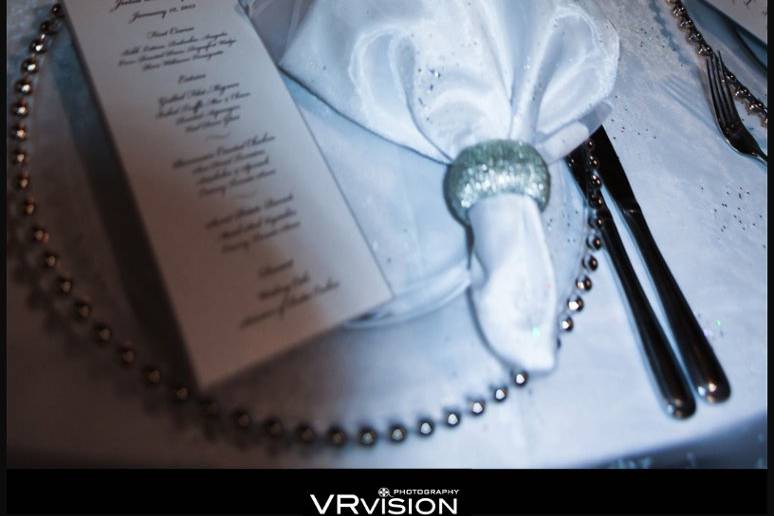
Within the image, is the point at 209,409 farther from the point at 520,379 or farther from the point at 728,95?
the point at 728,95

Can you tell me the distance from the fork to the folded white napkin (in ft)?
0.52

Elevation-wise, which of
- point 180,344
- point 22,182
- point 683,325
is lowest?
point 683,325

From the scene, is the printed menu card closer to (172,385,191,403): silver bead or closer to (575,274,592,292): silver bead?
(172,385,191,403): silver bead

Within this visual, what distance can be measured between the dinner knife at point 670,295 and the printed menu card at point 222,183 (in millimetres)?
215

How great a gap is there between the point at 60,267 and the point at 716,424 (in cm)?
44

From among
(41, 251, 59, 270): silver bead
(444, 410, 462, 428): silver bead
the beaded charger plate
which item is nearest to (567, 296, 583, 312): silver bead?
the beaded charger plate

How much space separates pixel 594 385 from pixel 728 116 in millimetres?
318

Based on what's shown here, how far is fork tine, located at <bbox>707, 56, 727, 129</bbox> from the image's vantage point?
1.75ft

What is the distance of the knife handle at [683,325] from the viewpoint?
15.4 inches

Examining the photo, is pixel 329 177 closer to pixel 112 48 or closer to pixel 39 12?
pixel 112 48

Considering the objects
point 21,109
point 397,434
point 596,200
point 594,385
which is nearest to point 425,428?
point 397,434

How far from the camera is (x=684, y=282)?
0.44m

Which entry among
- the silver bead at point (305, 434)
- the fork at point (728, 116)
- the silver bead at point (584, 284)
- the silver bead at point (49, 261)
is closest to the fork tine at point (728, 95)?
the fork at point (728, 116)

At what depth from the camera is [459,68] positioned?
43 centimetres
